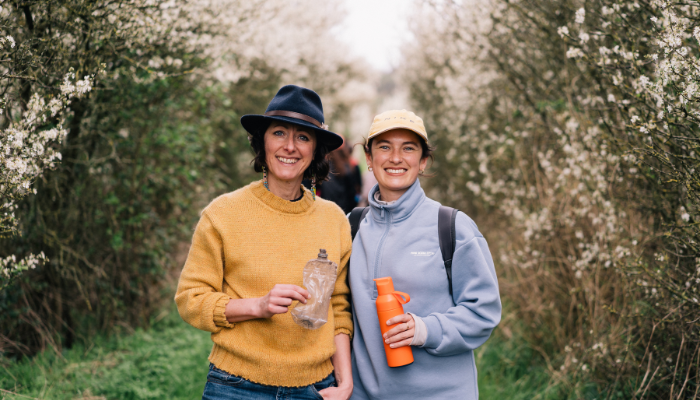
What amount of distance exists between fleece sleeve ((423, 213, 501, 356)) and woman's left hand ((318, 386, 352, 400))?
0.43m

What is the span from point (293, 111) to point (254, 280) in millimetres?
794

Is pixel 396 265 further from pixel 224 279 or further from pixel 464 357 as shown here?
pixel 224 279

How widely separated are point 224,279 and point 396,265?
2.61 feet

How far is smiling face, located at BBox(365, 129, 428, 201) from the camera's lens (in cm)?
228

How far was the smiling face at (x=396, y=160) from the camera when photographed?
89.7 inches

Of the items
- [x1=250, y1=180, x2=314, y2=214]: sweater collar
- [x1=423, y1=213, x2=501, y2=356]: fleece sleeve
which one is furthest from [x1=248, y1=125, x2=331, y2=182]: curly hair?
[x1=423, y1=213, x2=501, y2=356]: fleece sleeve

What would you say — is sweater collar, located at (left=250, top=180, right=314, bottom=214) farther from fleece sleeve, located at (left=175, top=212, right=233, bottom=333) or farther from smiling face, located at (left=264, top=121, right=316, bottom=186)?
fleece sleeve, located at (left=175, top=212, right=233, bottom=333)

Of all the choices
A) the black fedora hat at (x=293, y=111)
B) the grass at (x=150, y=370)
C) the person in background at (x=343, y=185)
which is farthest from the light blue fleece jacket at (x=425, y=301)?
the person in background at (x=343, y=185)

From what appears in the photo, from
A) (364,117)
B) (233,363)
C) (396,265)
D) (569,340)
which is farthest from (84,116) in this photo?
(364,117)

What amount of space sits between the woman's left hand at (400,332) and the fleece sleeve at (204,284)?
0.68 m

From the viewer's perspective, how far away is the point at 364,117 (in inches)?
1247

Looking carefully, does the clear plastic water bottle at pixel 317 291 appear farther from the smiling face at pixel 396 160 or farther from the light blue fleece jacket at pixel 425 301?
the smiling face at pixel 396 160

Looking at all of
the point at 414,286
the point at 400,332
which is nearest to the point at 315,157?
the point at 414,286

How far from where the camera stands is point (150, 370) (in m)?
4.05
